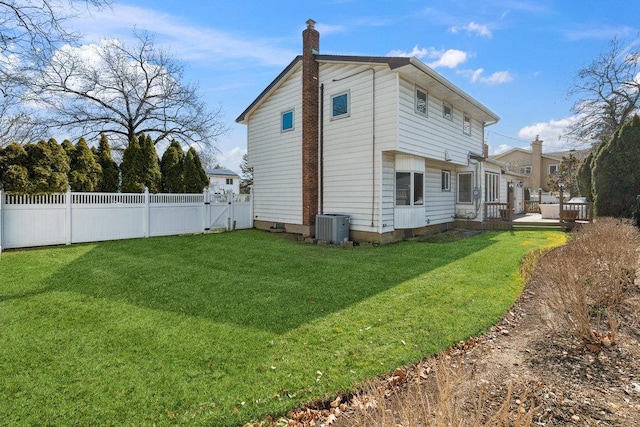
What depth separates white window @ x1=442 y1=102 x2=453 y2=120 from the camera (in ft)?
46.5

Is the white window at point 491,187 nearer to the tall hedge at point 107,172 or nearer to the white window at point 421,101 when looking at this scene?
the white window at point 421,101

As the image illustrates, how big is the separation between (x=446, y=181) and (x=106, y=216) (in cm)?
1391

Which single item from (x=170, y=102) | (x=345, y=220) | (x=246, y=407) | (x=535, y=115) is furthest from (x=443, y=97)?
(x=535, y=115)

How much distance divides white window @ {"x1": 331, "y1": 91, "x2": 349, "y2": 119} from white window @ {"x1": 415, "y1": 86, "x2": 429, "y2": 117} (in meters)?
2.54

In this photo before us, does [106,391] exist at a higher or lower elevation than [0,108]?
lower

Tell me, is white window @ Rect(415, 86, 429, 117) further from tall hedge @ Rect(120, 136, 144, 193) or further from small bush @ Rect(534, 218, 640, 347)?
tall hedge @ Rect(120, 136, 144, 193)

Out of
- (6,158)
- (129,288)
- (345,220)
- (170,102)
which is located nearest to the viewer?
(129,288)

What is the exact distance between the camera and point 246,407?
301 cm

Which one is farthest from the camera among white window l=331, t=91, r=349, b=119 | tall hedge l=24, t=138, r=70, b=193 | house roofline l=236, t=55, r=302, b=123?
house roofline l=236, t=55, r=302, b=123

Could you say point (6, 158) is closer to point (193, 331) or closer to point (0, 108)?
point (193, 331)

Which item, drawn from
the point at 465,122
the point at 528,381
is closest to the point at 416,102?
the point at 465,122

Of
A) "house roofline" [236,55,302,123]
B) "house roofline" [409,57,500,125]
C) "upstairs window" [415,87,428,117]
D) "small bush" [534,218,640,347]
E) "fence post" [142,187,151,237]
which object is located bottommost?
"small bush" [534,218,640,347]

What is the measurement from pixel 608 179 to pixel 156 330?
677 inches

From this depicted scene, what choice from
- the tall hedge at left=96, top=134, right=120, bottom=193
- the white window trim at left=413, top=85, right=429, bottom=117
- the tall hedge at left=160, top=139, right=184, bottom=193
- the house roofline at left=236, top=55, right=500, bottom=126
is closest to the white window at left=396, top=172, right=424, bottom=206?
the white window trim at left=413, top=85, right=429, bottom=117
